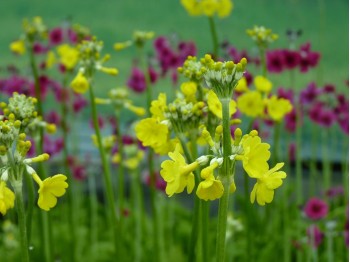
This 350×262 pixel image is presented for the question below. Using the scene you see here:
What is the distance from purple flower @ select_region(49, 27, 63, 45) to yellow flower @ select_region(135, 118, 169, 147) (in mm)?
2061

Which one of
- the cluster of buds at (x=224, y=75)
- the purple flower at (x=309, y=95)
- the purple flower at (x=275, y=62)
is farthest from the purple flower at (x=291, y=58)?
the cluster of buds at (x=224, y=75)

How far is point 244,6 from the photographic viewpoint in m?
5.07

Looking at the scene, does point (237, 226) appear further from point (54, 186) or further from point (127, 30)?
point (127, 30)

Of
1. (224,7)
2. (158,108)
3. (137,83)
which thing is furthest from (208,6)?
(137,83)

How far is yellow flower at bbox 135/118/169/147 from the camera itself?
4.78 ft

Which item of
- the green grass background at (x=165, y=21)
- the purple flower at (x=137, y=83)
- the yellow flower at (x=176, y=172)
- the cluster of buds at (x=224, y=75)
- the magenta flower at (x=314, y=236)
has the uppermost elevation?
the green grass background at (x=165, y=21)

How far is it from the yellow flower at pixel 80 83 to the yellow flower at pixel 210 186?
820mm

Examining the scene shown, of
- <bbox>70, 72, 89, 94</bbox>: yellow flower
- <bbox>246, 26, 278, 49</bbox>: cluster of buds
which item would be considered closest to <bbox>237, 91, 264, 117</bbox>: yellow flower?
<bbox>246, 26, 278, 49</bbox>: cluster of buds

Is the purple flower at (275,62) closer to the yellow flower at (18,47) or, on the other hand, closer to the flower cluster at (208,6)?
the flower cluster at (208,6)

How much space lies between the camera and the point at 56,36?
345 centimetres

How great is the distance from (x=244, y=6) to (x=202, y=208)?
3756 millimetres

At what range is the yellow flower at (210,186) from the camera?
106cm

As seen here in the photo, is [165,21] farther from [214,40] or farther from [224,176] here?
[224,176]

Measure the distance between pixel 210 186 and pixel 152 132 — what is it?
429 mm
